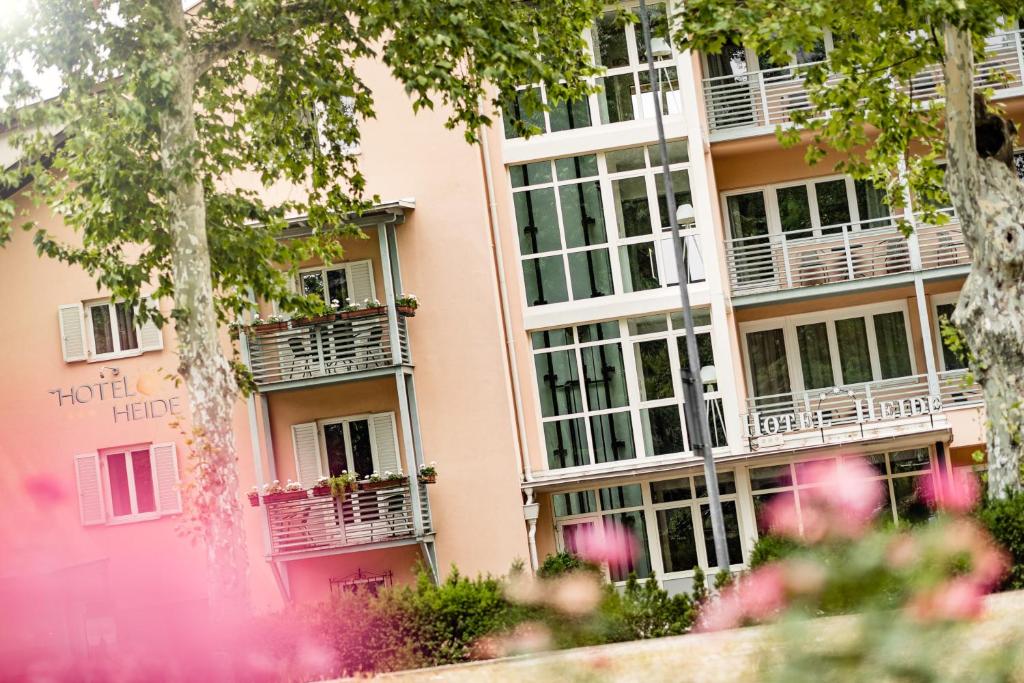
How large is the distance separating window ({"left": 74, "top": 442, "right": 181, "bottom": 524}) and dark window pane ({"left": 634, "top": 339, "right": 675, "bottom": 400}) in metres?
8.82

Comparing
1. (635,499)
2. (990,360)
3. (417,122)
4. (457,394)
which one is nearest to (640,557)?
(635,499)

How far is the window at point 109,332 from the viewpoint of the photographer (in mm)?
26750

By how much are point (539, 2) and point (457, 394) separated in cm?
837

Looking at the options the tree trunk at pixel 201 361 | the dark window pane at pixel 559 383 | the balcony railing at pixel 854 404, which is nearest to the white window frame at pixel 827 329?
the balcony railing at pixel 854 404

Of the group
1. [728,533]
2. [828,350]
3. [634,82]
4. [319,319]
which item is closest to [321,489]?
[319,319]

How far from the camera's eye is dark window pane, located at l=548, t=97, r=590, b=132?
2597 centimetres

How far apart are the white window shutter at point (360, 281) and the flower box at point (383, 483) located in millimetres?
3459

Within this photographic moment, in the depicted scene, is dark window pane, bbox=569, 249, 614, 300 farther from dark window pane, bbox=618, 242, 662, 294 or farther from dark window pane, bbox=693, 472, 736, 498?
dark window pane, bbox=693, 472, 736, 498

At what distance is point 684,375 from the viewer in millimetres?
16516

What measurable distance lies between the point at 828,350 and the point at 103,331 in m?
14.0

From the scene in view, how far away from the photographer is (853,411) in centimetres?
2688

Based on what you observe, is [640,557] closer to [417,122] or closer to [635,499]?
[635,499]

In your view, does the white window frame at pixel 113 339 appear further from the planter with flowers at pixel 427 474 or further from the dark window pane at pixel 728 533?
the dark window pane at pixel 728 533

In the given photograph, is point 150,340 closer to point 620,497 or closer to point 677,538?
point 620,497
